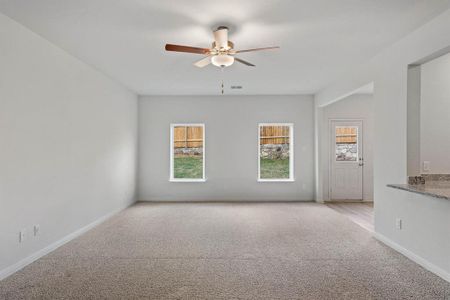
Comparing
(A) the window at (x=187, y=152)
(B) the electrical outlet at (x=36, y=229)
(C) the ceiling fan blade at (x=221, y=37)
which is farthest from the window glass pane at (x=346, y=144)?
(B) the electrical outlet at (x=36, y=229)

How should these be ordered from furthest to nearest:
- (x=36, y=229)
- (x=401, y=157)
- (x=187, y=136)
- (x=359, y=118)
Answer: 1. (x=187, y=136)
2. (x=359, y=118)
3. (x=401, y=157)
4. (x=36, y=229)

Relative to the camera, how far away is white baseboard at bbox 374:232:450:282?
271 cm

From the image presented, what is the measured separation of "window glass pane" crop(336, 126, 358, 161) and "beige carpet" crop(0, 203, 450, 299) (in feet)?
8.19

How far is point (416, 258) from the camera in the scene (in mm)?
3070

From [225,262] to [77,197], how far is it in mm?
2471

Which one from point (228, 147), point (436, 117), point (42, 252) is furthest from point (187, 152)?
point (436, 117)

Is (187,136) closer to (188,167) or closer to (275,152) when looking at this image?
(188,167)

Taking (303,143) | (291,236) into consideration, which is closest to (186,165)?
(303,143)

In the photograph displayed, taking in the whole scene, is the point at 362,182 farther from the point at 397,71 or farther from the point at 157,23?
the point at 157,23

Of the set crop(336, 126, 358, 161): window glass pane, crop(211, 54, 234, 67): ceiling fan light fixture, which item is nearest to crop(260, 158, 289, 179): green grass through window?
crop(336, 126, 358, 161): window glass pane

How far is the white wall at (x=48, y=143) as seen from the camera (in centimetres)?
282

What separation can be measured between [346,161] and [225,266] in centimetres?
490

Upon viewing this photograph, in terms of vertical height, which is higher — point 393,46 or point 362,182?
point 393,46

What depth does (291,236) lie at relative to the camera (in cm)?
403
